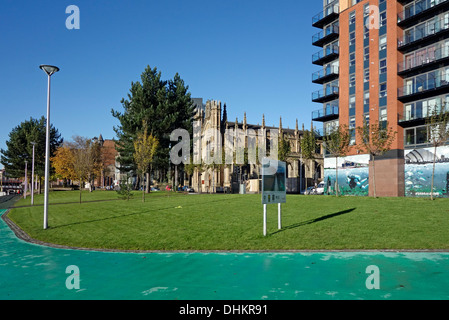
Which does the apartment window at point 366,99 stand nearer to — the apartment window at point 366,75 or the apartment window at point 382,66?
the apartment window at point 366,75

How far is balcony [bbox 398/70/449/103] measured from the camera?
30.8m

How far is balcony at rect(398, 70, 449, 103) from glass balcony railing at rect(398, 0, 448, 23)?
21.2 ft

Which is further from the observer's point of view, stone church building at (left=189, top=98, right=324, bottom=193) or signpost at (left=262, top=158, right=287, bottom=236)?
stone church building at (left=189, top=98, right=324, bottom=193)

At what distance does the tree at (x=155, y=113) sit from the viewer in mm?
47281

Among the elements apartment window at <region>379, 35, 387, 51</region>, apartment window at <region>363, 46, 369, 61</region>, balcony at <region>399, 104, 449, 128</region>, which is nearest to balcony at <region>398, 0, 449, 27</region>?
apartment window at <region>379, 35, 387, 51</region>

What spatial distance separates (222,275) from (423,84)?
32.3 m

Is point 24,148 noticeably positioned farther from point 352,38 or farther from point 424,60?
point 424,60

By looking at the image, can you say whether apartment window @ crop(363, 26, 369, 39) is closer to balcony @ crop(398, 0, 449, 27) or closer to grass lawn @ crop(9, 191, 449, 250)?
balcony @ crop(398, 0, 449, 27)

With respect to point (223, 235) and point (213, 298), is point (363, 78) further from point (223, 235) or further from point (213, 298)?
point (213, 298)

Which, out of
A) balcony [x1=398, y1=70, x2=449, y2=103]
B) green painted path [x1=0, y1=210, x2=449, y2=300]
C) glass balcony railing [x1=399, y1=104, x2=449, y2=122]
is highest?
balcony [x1=398, y1=70, x2=449, y2=103]

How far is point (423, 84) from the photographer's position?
1275 inches

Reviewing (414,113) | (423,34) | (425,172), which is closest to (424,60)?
(423,34)

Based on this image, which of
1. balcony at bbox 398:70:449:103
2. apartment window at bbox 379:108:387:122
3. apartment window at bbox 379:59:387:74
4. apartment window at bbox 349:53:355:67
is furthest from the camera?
apartment window at bbox 349:53:355:67
